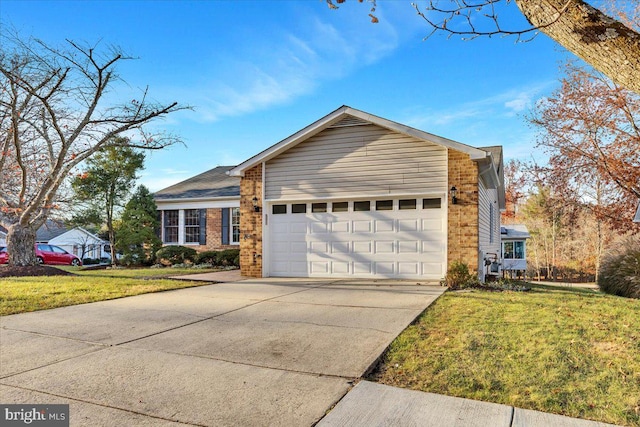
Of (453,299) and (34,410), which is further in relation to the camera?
(453,299)

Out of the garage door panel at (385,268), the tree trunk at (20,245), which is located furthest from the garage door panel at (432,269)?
the tree trunk at (20,245)

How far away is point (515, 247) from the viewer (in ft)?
96.0

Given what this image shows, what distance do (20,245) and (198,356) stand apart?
40.6 ft

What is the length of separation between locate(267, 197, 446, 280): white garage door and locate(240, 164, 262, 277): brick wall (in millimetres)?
376

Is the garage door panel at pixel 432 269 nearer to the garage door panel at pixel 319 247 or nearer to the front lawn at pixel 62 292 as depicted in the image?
the garage door panel at pixel 319 247

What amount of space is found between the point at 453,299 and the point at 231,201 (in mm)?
12959

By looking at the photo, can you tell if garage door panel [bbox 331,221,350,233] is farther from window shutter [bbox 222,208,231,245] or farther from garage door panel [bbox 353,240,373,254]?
window shutter [bbox 222,208,231,245]

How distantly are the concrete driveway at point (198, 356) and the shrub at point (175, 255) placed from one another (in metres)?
10.6

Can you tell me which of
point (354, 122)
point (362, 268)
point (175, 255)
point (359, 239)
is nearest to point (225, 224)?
point (175, 255)

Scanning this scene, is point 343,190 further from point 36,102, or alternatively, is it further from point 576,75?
point 576,75

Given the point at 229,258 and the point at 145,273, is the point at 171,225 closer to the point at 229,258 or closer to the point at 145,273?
the point at 229,258

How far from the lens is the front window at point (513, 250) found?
94.8 feet

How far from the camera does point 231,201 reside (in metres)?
18.3

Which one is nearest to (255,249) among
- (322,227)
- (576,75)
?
(322,227)
